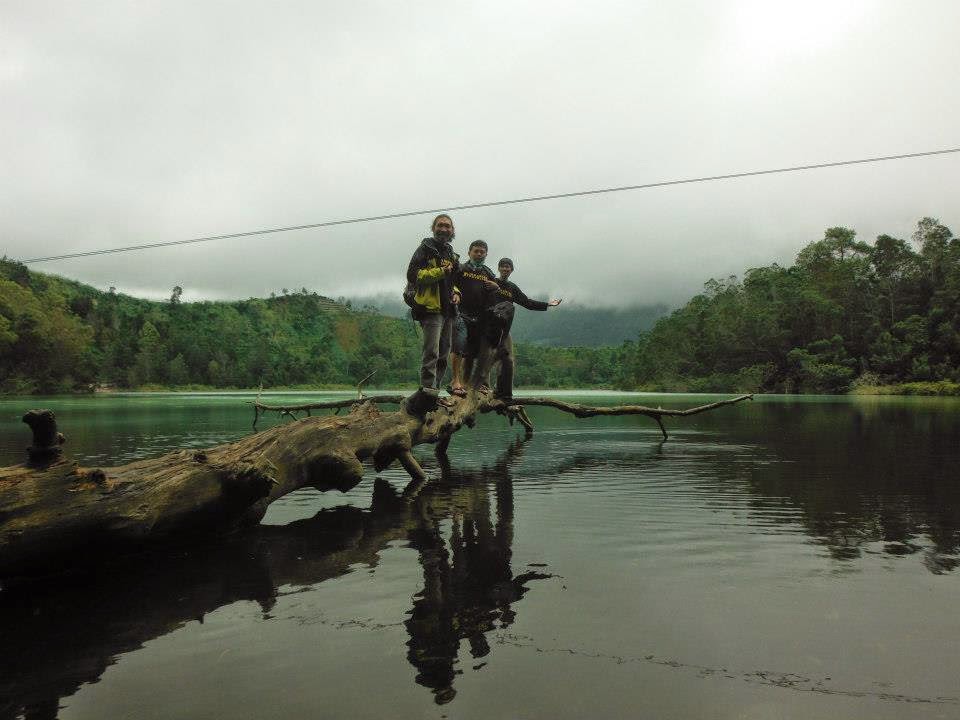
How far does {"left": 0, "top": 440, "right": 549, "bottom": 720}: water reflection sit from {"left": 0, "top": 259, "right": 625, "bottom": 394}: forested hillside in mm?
82854

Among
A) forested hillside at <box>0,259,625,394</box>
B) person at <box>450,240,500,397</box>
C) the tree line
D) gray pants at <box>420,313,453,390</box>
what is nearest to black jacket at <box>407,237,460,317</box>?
gray pants at <box>420,313,453,390</box>

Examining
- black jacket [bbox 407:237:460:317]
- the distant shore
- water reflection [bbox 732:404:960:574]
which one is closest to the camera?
water reflection [bbox 732:404:960:574]

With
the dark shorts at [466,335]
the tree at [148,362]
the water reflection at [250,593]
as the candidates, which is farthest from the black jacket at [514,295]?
the tree at [148,362]

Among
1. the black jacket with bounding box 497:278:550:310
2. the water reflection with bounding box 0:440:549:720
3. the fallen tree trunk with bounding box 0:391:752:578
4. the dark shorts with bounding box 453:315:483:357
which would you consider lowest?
the water reflection with bounding box 0:440:549:720

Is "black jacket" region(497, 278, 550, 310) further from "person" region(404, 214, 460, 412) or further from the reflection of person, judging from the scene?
the reflection of person

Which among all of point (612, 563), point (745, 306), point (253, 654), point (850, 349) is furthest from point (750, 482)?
point (745, 306)

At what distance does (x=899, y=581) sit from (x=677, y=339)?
121771 mm

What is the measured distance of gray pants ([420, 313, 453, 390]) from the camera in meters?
10.3

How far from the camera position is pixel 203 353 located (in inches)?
5915

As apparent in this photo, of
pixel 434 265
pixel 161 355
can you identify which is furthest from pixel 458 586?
pixel 161 355

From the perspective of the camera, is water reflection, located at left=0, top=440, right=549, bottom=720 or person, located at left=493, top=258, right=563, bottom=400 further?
person, located at left=493, top=258, right=563, bottom=400

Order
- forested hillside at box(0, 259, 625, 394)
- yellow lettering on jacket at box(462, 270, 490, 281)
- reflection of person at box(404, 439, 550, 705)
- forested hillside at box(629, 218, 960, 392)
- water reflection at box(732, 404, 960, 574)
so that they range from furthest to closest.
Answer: forested hillside at box(0, 259, 625, 394)
forested hillside at box(629, 218, 960, 392)
yellow lettering on jacket at box(462, 270, 490, 281)
water reflection at box(732, 404, 960, 574)
reflection of person at box(404, 439, 550, 705)

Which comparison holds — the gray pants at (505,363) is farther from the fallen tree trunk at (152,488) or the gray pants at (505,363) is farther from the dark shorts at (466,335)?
the fallen tree trunk at (152,488)

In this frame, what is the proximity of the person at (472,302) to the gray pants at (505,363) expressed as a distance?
104 cm
